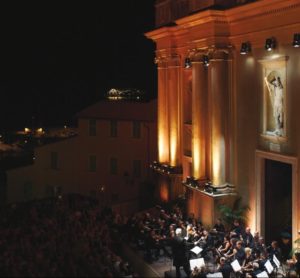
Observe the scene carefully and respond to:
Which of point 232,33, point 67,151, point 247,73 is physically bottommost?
point 67,151

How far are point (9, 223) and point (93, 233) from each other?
4.46m

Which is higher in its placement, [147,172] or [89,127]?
[89,127]

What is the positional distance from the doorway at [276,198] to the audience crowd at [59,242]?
6538 millimetres

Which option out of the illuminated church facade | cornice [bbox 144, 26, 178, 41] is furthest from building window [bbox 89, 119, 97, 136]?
the illuminated church facade

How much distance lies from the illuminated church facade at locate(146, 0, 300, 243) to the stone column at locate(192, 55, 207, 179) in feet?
0.15

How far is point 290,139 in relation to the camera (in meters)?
19.1

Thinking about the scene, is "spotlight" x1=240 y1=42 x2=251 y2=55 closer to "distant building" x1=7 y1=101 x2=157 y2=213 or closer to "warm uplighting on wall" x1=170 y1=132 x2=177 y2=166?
"warm uplighting on wall" x1=170 y1=132 x2=177 y2=166

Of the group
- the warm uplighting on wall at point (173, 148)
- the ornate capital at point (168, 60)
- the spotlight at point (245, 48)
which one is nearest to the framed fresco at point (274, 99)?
the spotlight at point (245, 48)

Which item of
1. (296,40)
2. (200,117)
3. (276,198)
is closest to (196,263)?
(276,198)

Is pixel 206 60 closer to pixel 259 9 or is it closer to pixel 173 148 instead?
pixel 259 9

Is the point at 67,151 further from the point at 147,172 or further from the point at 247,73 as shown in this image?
the point at 247,73

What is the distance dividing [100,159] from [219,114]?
17303 mm

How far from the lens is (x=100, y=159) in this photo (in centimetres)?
3800

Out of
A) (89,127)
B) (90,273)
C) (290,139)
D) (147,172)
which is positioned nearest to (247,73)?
(290,139)
